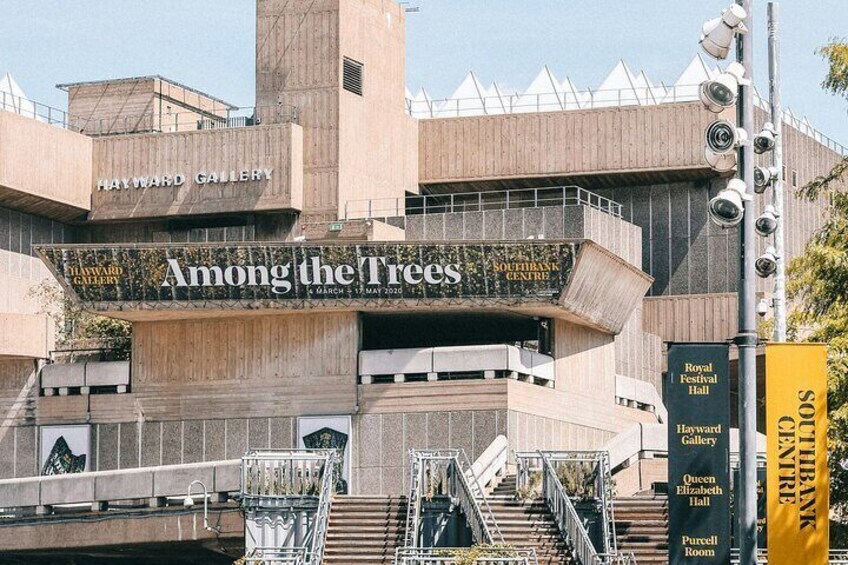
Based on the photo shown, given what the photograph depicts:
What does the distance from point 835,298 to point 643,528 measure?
240 inches

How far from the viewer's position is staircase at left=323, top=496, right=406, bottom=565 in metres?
35.1

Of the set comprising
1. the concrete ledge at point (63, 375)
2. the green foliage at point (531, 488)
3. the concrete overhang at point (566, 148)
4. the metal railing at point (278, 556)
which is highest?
the concrete overhang at point (566, 148)

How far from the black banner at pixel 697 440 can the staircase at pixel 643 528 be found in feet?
28.7

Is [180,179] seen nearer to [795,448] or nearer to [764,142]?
[795,448]

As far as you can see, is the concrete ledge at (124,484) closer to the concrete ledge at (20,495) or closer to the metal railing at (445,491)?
the concrete ledge at (20,495)

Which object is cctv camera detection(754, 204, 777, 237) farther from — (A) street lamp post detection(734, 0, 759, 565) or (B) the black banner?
(B) the black banner

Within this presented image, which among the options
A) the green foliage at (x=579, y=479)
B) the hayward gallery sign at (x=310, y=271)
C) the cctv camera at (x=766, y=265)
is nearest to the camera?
the cctv camera at (x=766, y=265)

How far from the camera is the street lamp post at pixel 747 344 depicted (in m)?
22.5

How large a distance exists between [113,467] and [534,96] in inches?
798

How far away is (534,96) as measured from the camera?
6194cm

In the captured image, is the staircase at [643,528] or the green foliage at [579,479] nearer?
the staircase at [643,528]

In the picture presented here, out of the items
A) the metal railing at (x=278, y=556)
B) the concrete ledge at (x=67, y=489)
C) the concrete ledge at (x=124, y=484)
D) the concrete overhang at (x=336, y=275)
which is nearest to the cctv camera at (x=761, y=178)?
the metal railing at (x=278, y=556)

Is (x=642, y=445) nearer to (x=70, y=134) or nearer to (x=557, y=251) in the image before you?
(x=557, y=251)

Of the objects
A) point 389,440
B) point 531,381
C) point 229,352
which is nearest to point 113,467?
point 229,352
